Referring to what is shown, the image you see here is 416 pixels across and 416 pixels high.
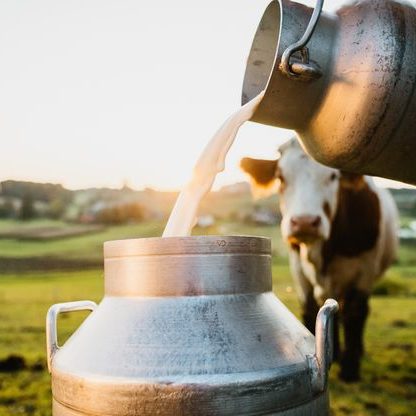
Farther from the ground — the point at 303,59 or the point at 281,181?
the point at 303,59

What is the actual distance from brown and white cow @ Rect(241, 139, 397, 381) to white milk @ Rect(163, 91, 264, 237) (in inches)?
65.1

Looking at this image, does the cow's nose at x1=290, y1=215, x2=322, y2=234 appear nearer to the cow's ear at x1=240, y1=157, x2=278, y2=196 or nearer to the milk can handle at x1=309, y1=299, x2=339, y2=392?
the cow's ear at x1=240, y1=157, x2=278, y2=196

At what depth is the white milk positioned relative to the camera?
1278mm

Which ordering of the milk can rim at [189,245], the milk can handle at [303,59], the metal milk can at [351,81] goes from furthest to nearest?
the metal milk can at [351,81]
the milk can handle at [303,59]
the milk can rim at [189,245]

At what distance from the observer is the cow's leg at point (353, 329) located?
3299 mm

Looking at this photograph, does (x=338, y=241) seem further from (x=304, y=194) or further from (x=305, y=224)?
(x=305, y=224)

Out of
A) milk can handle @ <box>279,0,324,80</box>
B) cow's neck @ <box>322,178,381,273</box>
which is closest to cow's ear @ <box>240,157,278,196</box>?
cow's neck @ <box>322,178,381,273</box>

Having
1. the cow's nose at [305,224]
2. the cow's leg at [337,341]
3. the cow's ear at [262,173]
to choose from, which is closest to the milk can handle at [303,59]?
the cow's nose at [305,224]

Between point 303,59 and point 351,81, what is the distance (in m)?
0.14

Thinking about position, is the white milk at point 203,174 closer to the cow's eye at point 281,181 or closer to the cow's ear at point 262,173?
the cow's eye at point 281,181

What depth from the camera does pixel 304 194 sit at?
2.92m

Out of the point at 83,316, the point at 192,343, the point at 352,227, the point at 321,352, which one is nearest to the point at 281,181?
the point at 352,227

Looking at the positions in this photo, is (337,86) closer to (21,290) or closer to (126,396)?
(126,396)

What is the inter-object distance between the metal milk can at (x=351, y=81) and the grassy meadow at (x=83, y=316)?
1809 mm
